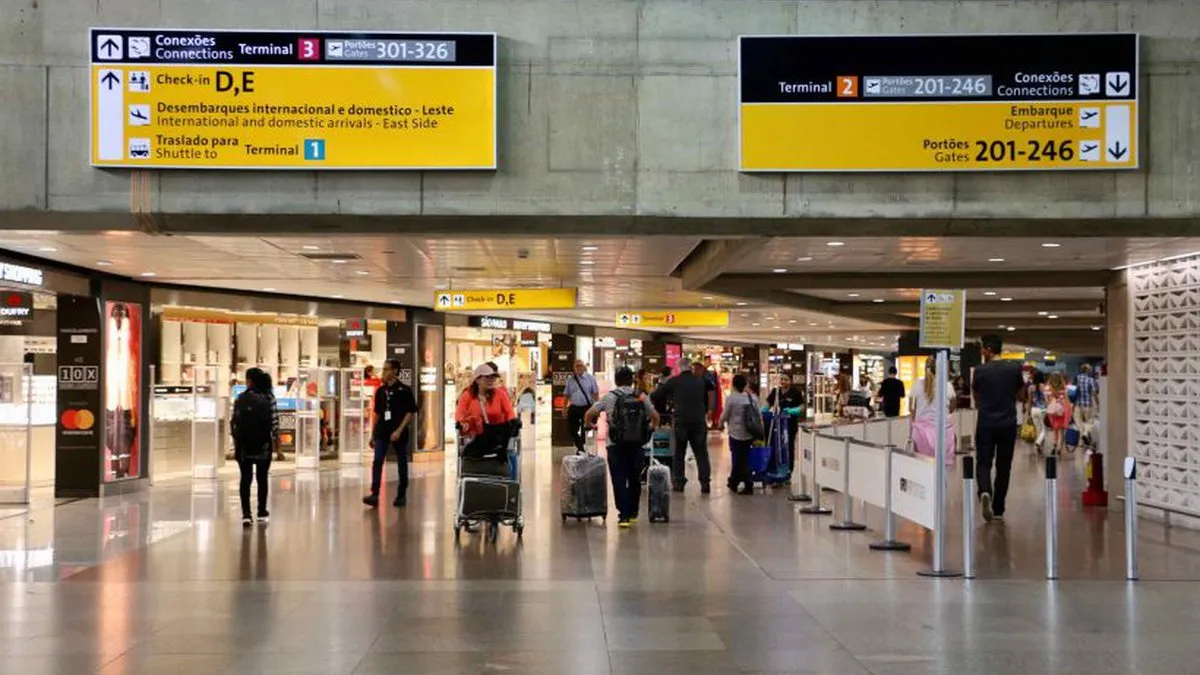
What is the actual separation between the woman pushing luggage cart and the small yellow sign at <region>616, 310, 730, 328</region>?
1285 cm

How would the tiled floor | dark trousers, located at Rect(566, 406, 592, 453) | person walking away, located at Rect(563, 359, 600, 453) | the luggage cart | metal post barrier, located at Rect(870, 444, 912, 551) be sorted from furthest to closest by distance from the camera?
dark trousers, located at Rect(566, 406, 592, 453), person walking away, located at Rect(563, 359, 600, 453), the luggage cart, metal post barrier, located at Rect(870, 444, 912, 551), the tiled floor

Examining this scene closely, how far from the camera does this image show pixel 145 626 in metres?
7.95

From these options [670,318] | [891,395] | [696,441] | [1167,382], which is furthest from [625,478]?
[891,395]

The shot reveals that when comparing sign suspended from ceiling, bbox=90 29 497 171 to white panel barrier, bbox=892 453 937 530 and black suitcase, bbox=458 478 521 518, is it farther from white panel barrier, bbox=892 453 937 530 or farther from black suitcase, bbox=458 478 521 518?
white panel barrier, bbox=892 453 937 530

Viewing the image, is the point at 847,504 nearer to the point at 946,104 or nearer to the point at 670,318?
the point at 946,104

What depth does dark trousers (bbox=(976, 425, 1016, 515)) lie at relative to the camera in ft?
44.1

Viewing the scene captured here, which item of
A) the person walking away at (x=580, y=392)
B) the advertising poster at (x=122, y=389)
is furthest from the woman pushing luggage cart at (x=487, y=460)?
the person walking away at (x=580, y=392)

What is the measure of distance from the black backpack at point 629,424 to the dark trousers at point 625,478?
120 millimetres

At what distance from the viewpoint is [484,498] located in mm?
12328

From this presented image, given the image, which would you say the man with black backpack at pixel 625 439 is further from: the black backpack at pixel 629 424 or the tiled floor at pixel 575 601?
the tiled floor at pixel 575 601

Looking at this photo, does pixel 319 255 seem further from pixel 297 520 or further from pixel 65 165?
pixel 65 165

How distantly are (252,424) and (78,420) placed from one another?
4.88 meters

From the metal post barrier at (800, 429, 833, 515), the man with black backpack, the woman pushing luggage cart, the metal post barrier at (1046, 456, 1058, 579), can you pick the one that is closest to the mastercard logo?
the woman pushing luggage cart

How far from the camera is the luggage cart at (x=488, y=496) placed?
12.3 meters
